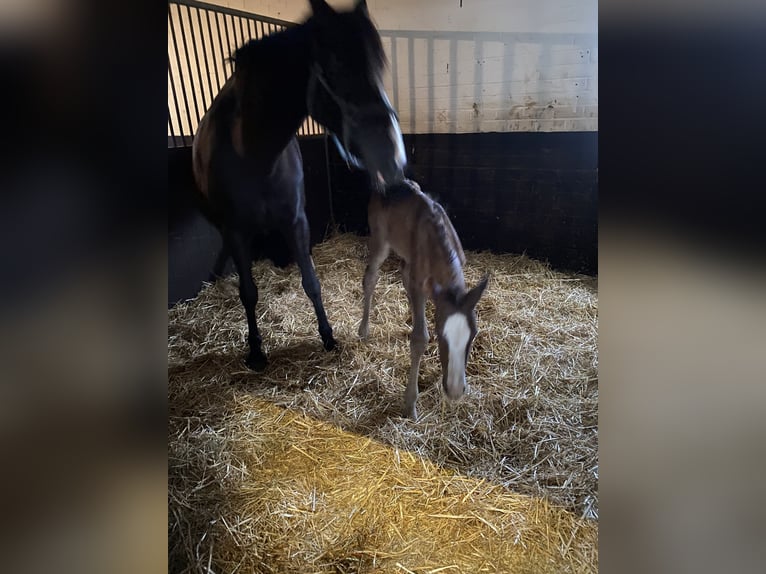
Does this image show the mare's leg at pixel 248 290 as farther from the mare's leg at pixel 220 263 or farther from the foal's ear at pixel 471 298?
the foal's ear at pixel 471 298

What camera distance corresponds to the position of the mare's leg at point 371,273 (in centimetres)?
143

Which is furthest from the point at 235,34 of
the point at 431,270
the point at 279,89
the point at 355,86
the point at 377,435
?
the point at 377,435

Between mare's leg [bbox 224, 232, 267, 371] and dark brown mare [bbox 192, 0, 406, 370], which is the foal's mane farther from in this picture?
mare's leg [bbox 224, 232, 267, 371]

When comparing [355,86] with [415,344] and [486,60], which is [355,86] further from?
[415,344]

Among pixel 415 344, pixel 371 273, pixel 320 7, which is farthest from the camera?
pixel 371 273

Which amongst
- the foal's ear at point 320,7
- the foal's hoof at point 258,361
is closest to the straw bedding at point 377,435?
the foal's hoof at point 258,361

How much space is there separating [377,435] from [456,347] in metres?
0.40

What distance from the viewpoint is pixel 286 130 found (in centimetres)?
134

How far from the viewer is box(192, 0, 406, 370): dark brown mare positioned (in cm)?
120

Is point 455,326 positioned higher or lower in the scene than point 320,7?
lower

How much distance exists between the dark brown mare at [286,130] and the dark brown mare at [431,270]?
0.10 meters
